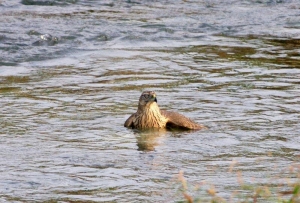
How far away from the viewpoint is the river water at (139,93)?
24.7 ft

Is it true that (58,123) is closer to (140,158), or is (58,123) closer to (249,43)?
(140,158)

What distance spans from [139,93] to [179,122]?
1.84 metres

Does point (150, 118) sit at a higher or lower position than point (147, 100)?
lower

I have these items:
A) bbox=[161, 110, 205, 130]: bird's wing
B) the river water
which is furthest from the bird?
the river water

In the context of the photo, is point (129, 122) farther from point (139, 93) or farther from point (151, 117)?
point (139, 93)

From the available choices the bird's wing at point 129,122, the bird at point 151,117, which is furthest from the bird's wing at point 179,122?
the bird's wing at point 129,122

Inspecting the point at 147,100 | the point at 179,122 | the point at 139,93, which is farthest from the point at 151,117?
the point at 139,93

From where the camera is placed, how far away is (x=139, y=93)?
37.0ft

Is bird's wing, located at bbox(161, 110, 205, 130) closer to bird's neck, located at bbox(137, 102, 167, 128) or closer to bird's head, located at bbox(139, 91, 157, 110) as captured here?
bird's neck, located at bbox(137, 102, 167, 128)

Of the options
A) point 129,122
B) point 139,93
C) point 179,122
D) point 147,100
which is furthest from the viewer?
point 139,93

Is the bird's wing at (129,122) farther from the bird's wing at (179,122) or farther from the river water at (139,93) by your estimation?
the bird's wing at (179,122)

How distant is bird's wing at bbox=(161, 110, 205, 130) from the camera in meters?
9.45

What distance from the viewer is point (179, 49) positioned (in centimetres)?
1440

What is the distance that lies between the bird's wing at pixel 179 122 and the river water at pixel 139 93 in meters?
0.09
